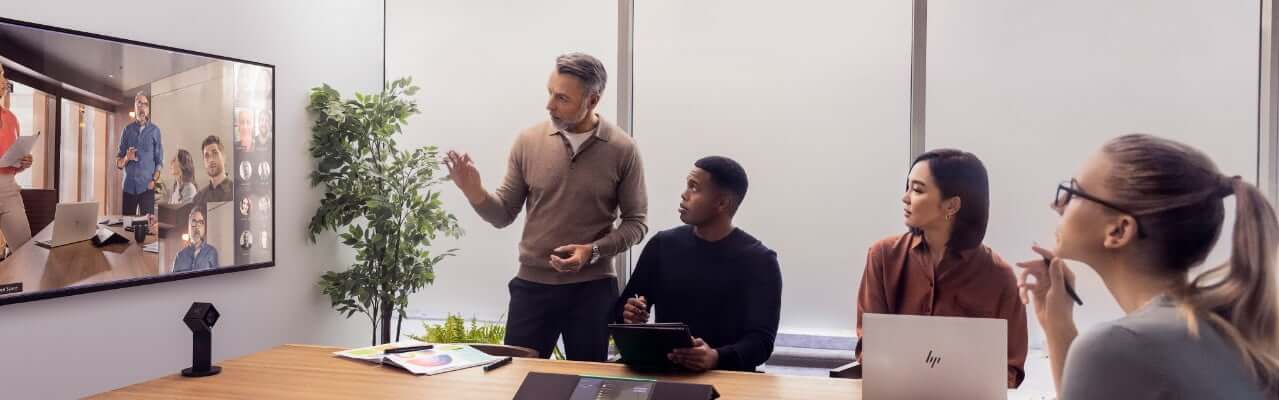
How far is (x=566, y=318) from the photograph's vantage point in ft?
10.6

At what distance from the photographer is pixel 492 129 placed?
474 centimetres

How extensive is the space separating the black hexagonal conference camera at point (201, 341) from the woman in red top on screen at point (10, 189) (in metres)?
1.04

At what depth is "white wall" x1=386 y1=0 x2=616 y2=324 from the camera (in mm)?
4602

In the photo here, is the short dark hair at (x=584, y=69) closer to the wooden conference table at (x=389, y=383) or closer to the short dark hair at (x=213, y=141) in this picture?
the wooden conference table at (x=389, y=383)

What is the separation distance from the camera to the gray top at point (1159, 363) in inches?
45.5

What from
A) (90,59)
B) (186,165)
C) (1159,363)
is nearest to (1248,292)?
(1159,363)

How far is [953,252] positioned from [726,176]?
764mm

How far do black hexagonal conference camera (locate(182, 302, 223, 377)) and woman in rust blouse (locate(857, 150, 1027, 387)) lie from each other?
205cm

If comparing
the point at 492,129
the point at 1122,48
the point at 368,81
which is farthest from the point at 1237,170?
the point at 368,81

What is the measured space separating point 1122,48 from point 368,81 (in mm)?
3954

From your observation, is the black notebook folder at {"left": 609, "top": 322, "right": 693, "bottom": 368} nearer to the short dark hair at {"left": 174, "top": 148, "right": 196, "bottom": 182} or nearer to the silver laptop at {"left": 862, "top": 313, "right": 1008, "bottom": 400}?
the silver laptop at {"left": 862, "top": 313, "right": 1008, "bottom": 400}

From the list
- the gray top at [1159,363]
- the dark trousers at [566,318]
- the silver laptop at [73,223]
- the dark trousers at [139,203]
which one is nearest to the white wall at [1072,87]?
the dark trousers at [566,318]

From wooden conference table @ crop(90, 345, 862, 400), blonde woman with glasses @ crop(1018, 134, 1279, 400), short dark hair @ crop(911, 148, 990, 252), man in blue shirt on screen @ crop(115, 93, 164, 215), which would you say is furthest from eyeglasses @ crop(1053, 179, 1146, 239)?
man in blue shirt on screen @ crop(115, 93, 164, 215)

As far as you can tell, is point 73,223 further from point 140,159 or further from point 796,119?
point 796,119
